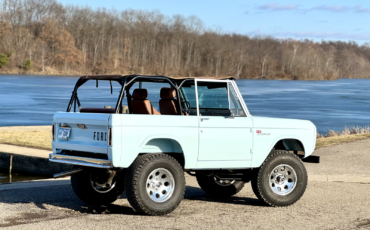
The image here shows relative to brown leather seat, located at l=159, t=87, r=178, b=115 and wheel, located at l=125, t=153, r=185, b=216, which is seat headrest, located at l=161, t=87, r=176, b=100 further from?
wheel, located at l=125, t=153, r=185, b=216

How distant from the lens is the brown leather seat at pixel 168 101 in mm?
8047

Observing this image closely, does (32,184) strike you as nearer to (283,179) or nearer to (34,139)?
(283,179)

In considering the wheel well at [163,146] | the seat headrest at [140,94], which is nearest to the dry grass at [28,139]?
the seat headrest at [140,94]

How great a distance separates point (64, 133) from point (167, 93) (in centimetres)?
161

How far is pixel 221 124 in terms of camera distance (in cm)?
791

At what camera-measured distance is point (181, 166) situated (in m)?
7.66

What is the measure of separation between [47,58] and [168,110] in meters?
115

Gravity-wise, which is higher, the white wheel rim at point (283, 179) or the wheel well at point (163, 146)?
the wheel well at point (163, 146)

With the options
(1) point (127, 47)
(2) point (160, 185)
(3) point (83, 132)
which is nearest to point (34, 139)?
(3) point (83, 132)

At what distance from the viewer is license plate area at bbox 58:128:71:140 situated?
24.7ft

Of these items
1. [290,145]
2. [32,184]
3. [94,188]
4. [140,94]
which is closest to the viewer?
[140,94]

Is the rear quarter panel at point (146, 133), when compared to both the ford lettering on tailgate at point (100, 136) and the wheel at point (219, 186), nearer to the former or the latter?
the ford lettering on tailgate at point (100, 136)

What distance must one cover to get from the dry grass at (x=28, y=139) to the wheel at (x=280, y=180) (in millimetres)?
8002

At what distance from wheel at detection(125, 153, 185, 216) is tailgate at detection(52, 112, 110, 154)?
20.8 inches
